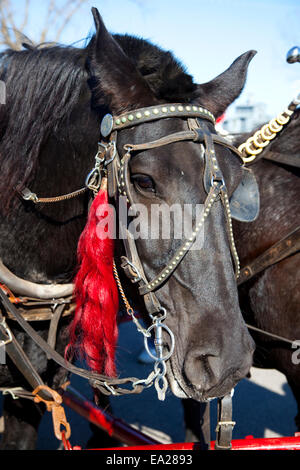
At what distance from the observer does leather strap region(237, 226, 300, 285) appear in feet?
6.15

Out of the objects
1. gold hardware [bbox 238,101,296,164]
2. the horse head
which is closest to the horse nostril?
the horse head

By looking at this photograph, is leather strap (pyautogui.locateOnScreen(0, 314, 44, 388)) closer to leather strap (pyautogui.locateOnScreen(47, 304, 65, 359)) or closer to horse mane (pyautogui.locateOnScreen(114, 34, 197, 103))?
leather strap (pyautogui.locateOnScreen(47, 304, 65, 359))

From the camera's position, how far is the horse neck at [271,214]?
199 centimetres

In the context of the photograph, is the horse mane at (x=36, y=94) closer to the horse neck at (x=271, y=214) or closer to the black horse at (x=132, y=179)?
the black horse at (x=132, y=179)

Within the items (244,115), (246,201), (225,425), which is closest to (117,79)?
(246,201)

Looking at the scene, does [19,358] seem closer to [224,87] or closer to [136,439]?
[136,439]

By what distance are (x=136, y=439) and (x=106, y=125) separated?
5.69 ft

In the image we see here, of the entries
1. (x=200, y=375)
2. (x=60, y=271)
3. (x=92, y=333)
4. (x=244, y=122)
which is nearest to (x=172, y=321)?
(x=200, y=375)

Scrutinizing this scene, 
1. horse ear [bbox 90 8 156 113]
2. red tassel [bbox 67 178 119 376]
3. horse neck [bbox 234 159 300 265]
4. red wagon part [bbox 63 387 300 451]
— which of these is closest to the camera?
horse ear [bbox 90 8 156 113]

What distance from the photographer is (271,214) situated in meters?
2.03

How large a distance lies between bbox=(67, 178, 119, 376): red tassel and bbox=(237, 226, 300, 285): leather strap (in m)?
0.75

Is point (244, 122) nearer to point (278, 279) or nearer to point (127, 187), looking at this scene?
point (278, 279)

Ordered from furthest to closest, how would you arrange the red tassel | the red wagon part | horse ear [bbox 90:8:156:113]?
the red wagon part, the red tassel, horse ear [bbox 90:8:156:113]

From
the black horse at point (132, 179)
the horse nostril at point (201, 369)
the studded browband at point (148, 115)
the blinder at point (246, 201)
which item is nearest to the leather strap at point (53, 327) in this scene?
the black horse at point (132, 179)
